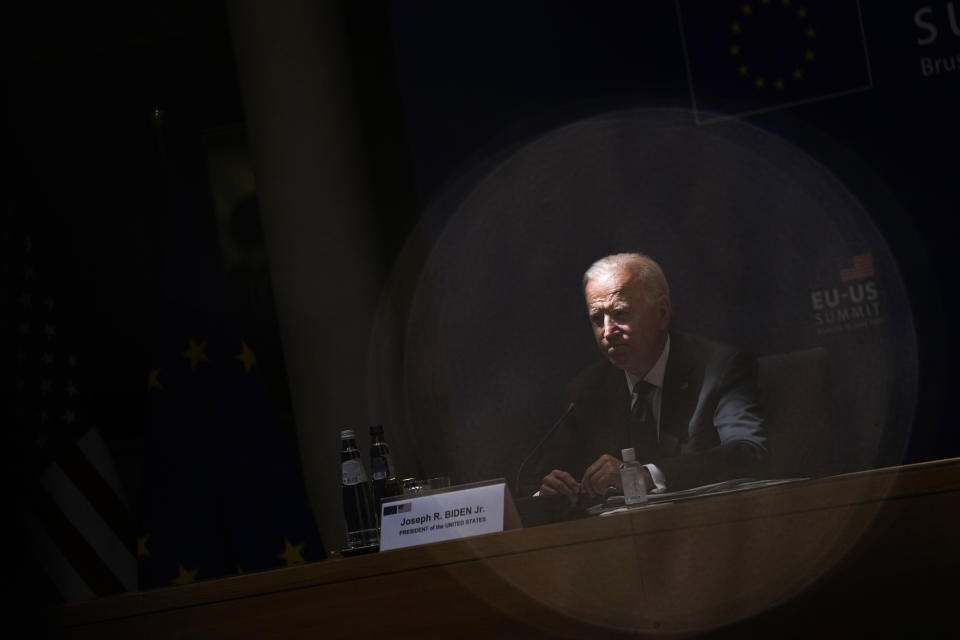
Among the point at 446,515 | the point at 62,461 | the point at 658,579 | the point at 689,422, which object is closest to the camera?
the point at 658,579

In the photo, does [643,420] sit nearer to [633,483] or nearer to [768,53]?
[633,483]

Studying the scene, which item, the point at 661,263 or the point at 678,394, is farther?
the point at 661,263

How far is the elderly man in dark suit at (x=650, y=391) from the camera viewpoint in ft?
8.55

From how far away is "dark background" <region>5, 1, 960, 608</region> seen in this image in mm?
3109

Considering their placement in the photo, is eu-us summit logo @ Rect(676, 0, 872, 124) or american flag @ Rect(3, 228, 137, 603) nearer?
eu-us summit logo @ Rect(676, 0, 872, 124)

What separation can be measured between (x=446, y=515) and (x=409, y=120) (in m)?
2.09

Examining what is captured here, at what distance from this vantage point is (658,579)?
61.8 inches

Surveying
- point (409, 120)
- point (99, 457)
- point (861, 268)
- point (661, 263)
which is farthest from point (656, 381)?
point (99, 457)

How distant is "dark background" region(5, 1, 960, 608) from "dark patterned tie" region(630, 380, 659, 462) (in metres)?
0.92

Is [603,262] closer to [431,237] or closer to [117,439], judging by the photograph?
[431,237]

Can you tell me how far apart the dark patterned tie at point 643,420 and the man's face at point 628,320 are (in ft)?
0.20

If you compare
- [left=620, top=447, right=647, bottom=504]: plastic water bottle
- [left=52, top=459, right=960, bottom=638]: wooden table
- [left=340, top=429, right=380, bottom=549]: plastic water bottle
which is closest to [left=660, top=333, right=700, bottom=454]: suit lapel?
[left=620, top=447, right=647, bottom=504]: plastic water bottle

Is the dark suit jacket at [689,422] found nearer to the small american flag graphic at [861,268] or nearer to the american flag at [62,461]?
the small american flag graphic at [861,268]

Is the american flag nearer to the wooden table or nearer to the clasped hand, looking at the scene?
the wooden table
